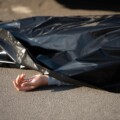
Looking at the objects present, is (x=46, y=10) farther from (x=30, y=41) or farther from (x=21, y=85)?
(x=21, y=85)

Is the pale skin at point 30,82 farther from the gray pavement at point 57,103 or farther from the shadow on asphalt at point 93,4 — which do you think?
the shadow on asphalt at point 93,4

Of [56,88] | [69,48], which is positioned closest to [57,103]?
[56,88]

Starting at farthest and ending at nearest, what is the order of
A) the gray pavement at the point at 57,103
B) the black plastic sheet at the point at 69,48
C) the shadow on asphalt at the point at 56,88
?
the shadow on asphalt at the point at 56,88 < the black plastic sheet at the point at 69,48 < the gray pavement at the point at 57,103

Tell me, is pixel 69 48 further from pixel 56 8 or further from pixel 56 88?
pixel 56 8

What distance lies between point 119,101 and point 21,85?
68 centimetres

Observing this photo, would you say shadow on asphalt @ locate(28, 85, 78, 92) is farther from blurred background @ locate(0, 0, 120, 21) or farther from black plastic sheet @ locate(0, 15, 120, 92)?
blurred background @ locate(0, 0, 120, 21)

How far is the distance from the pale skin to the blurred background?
1368 millimetres

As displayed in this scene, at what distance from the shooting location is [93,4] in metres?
3.74

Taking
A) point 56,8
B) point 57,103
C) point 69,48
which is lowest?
point 57,103

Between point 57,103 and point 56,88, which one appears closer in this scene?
point 57,103

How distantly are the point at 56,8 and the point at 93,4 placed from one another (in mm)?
427

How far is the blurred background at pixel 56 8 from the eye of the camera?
11.7 ft

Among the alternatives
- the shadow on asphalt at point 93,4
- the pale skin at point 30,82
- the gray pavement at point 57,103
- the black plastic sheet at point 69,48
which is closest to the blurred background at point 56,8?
the shadow on asphalt at point 93,4

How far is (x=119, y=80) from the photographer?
87.0 inches
